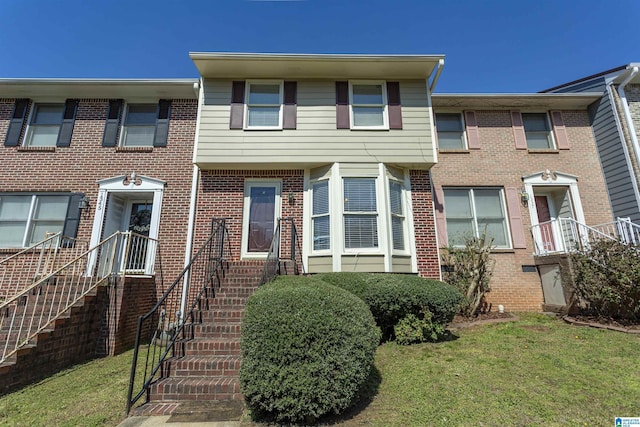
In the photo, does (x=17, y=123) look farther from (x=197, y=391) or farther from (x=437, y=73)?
(x=437, y=73)

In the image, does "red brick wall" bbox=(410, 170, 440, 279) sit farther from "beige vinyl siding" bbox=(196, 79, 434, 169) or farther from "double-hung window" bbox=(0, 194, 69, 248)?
"double-hung window" bbox=(0, 194, 69, 248)

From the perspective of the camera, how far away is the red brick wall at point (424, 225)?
24.2ft

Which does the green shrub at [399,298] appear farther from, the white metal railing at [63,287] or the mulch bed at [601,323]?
the white metal railing at [63,287]

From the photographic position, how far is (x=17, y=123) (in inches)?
333

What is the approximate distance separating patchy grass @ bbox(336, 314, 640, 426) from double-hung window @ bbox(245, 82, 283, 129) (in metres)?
6.20

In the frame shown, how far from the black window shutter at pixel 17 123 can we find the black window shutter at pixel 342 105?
30.0 feet

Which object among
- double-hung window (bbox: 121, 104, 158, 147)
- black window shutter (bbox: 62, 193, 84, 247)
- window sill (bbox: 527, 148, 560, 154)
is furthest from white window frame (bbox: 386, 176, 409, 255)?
black window shutter (bbox: 62, 193, 84, 247)

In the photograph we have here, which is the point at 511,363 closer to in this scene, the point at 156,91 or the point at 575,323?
the point at 575,323

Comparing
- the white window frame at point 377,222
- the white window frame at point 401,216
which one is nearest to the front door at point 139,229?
the white window frame at point 377,222

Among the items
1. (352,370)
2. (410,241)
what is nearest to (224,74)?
(410,241)

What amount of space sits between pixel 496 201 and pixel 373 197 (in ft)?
14.9

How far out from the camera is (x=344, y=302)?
354 cm

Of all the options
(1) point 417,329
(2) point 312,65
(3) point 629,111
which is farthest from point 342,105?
(3) point 629,111

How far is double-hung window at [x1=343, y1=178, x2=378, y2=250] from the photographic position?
23.3ft
